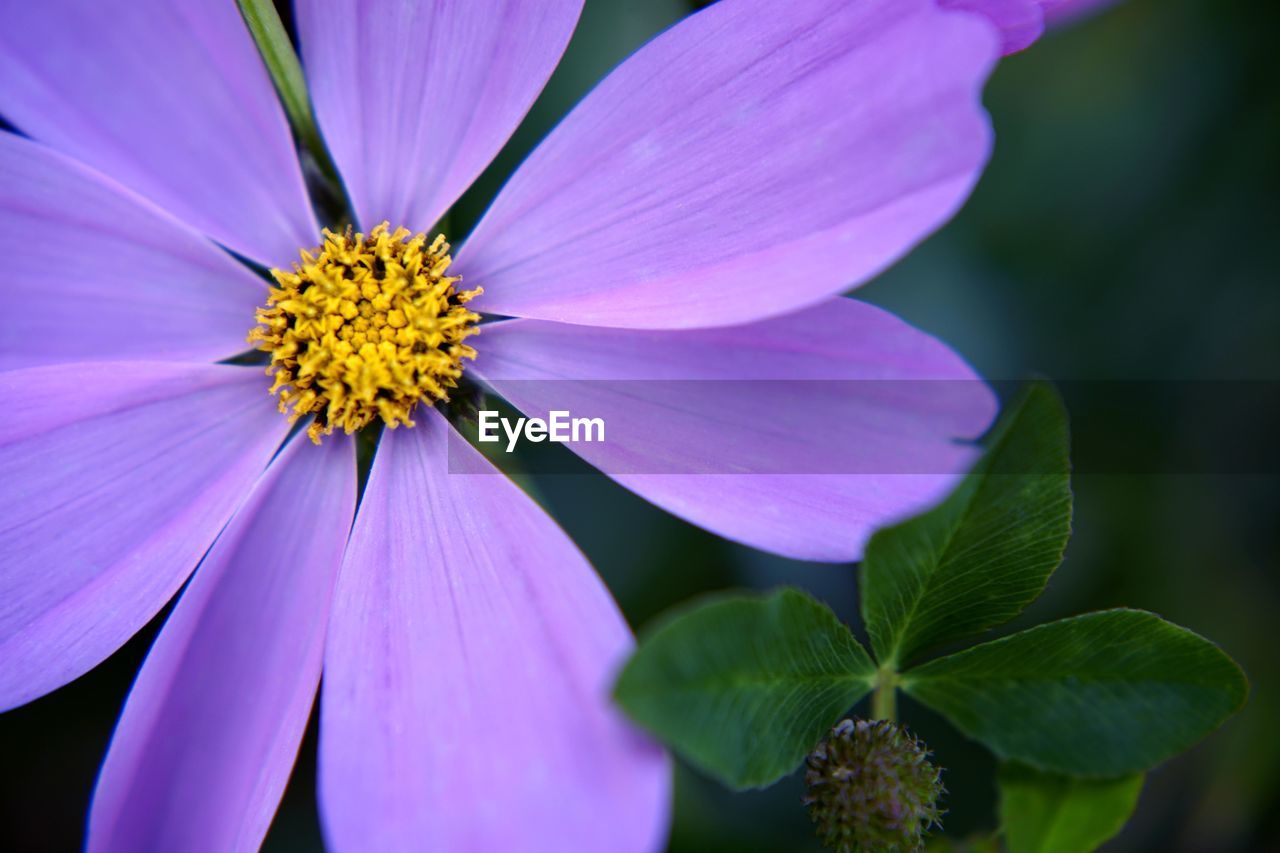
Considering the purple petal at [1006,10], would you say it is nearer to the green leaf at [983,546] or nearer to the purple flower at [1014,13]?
the purple flower at [1014,13]

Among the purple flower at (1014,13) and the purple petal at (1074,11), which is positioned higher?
the purple petal at (1074,11)

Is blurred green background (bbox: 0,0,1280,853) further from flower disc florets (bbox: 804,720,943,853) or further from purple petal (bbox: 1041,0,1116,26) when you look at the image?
flower disc florets (bbox: 804,720,943,853)

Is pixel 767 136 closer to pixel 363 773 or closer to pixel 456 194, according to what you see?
pixel 456 194

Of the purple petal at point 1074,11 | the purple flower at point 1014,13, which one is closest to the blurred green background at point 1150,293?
the purple petal at point 1074,11

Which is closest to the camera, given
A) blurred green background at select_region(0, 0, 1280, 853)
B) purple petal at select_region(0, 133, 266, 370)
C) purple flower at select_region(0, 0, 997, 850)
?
purple flower at select_region(0, 0, 997, 850)

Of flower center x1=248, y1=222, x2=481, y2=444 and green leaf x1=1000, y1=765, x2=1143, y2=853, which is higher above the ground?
flower center x1=248, y1=222, x2=481, y2=444

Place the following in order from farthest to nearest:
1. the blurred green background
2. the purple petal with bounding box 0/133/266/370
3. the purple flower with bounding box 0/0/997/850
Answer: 1. the blurred green background
2. the purple petal with bounding box 0/133/266/370
3. the purple flower with bounding box 0/0/997/850

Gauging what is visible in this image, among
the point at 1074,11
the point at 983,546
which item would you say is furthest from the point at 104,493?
the point at 1074,11

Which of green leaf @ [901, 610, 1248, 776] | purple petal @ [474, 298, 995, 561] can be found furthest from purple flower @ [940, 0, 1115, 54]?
green leaf @ [901, 610, 1248, 776]
